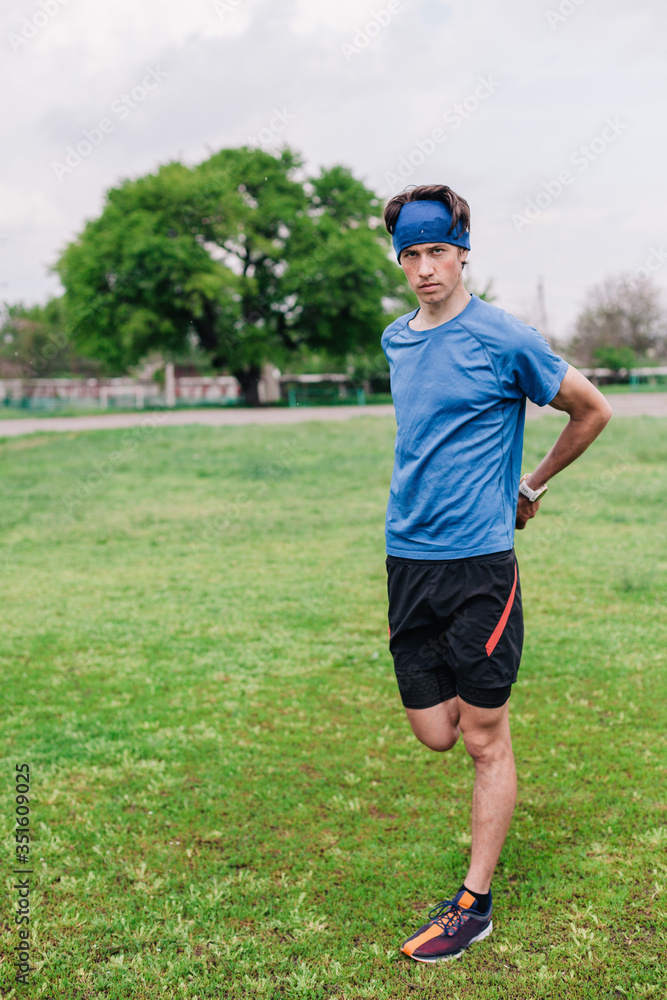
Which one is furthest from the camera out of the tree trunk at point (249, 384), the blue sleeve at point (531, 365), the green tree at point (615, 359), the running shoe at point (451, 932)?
the green tree at point (615, 359)

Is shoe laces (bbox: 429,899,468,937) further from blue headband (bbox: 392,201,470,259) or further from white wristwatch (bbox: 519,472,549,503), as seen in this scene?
blue headband (bbox: 392,201,470,259)

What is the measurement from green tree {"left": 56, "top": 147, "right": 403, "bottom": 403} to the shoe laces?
1376 inches

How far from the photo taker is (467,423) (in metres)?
2.64

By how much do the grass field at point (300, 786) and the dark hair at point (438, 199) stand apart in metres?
2.40

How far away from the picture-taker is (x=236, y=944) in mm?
2838

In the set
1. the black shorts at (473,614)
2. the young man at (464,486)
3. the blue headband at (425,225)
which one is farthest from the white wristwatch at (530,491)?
the blue headband at (425,225)

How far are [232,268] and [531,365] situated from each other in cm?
3885

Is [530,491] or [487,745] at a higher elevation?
[530,491]

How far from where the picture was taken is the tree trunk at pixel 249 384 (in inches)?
1633

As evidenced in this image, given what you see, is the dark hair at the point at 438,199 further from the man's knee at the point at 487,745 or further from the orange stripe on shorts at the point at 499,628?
the man's knee at the point at 487,745

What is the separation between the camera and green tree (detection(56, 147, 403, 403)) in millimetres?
36938

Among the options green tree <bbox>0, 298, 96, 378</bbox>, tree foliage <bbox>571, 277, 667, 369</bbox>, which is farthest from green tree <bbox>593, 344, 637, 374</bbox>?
green tree <bbox>0, 298, 96, 378</bbox>

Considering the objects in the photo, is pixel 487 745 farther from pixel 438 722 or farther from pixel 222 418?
pixel 222 418

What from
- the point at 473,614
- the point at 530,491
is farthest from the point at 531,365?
the point at 473,614
